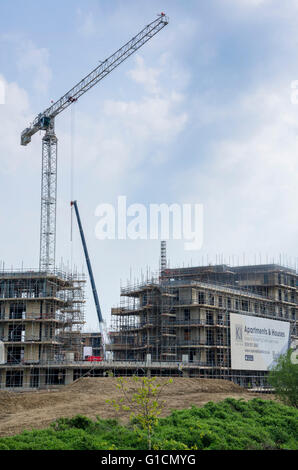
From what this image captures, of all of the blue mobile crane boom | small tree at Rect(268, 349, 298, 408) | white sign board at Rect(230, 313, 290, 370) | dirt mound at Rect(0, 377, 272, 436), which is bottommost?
dirt mound at Rect(0, 377, 272, 436)

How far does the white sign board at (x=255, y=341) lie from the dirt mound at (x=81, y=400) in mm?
7587

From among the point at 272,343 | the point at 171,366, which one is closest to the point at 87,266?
the point at 171,366

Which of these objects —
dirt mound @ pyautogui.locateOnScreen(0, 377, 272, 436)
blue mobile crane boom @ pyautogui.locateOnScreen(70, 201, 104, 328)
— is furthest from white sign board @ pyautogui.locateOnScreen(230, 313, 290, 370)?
blue mobile crane boom @ pyautogui.locateOnScreen(70, 201, 104, 328)

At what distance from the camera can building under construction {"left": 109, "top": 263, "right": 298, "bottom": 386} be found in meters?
67.6

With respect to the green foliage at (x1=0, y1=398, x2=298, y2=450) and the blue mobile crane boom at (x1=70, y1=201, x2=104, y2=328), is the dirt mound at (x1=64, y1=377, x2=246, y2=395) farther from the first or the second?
the blue mobile crane boom at (x1=70, y1=201, x2=104, y2=328)

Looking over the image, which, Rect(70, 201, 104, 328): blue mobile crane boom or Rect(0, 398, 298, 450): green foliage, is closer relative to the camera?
Rect(0, 398, 298, 450): green foliage

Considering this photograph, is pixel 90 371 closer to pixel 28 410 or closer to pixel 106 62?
pixel 28 410

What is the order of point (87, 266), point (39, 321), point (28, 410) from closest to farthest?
point (28, 410) < point (39, 321) < point (87, 266)

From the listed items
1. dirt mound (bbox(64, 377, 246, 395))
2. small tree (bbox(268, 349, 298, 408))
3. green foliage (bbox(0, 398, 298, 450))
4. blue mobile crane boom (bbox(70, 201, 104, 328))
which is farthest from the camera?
blue mobile crane boom (bbox(70, 201, 104, 328))

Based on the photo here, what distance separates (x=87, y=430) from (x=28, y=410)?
12517 mm

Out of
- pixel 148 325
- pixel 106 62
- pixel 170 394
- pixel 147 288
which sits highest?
pixel 106 62

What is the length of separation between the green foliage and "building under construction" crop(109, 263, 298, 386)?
92.2ft

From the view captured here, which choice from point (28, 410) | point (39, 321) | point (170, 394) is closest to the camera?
point (28, 410)

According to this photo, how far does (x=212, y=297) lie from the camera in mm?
71750
